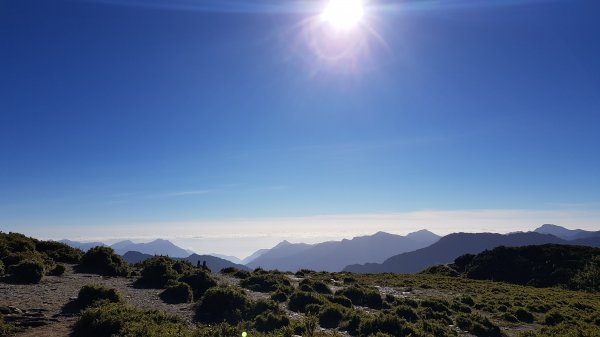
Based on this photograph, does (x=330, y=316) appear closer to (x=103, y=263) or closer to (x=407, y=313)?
(x=407, y=313)

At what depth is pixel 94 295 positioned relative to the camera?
1858cm

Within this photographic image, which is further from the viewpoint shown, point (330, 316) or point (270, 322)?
point (330, 316)

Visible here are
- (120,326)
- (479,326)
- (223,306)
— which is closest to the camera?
(120,326)

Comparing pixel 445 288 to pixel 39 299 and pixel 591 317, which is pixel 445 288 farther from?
pixel 39 299

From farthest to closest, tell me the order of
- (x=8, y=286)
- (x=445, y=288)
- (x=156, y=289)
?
(x=445, y=288) < (x=156, y=289) < (x=8, y=286)

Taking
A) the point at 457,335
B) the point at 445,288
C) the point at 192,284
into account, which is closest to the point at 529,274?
the point at 445,288

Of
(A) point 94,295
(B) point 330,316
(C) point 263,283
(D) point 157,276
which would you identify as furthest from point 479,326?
(D) point 157,276

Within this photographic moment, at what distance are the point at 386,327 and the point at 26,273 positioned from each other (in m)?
20.0

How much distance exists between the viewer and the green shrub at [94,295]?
1816 cm

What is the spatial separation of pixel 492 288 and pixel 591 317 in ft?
54.3

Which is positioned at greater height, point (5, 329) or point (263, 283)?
point (263, 283)

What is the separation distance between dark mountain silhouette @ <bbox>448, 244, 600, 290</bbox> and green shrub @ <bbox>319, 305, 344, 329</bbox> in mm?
52356

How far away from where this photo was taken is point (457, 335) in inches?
786

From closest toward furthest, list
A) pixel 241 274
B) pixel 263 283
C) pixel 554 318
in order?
1. pixel 554 318
2. pixel 263 283
3. pixel 241 274
